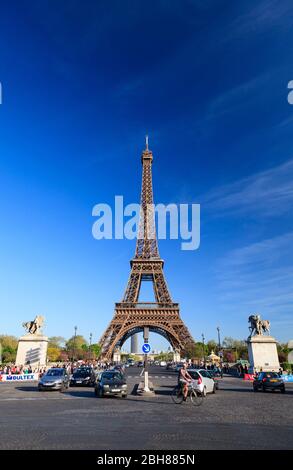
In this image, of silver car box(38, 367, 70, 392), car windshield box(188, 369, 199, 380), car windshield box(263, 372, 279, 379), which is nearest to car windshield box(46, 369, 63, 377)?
silver car box(38, 367, 70, 392)

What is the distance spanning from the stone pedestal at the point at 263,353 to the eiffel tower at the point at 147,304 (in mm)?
32698

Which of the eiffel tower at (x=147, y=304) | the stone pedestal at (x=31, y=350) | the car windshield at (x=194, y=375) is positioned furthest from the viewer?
the eiffel tower at (x=147, y=304)

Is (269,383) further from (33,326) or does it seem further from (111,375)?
(33,326)

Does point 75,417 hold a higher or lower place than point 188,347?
lower

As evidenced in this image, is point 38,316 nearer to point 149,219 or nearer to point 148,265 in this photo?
point 148,265

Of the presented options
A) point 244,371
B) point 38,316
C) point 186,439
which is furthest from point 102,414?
point 244,371

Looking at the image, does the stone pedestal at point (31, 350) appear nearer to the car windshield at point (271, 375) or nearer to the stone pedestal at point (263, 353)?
the stone pedestal at point (263, 353)

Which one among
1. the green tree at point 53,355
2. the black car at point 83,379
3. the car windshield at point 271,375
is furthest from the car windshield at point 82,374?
the green tree at point 53,355

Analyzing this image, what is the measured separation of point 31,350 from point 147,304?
1579 inches

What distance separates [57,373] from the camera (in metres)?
25.1

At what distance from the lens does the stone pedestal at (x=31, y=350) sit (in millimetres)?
39125
